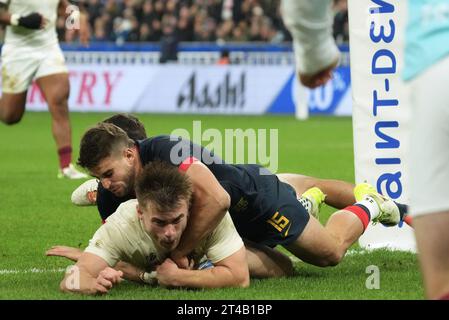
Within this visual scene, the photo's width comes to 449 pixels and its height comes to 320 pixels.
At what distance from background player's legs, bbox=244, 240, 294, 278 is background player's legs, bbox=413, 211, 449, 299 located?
117 inches

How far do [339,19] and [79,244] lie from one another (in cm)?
2091

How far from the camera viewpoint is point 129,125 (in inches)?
275

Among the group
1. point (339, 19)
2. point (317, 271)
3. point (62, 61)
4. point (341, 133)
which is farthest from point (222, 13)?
point (317, 271)

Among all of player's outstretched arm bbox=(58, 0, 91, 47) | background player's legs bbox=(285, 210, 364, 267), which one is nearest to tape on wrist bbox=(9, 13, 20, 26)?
player's outstretched arm bbox=(58, 0, 91, 47)

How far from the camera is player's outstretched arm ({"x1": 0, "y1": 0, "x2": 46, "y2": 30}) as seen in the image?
12.5m

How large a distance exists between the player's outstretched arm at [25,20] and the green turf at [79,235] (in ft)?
5.85

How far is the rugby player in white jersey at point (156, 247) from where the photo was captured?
579 cm

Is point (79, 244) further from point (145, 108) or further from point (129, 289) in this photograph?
point (145, 108)

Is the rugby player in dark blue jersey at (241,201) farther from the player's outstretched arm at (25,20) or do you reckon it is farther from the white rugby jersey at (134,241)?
the player's outstretched arm at (25,20)

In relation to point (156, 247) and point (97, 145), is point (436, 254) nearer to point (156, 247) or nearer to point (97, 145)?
point (156, 247)

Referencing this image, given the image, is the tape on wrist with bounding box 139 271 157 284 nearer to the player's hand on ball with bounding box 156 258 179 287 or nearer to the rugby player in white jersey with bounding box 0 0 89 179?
the player's hand on ball with bounding box 156 258 179 287

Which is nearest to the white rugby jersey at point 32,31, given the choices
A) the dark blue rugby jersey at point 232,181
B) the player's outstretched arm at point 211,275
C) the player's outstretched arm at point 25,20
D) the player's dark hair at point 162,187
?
the player's outstretched arm at point 25,20

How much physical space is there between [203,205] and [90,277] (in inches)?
28.1
